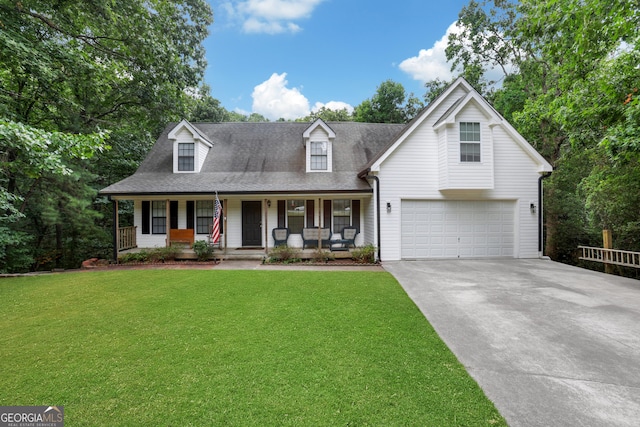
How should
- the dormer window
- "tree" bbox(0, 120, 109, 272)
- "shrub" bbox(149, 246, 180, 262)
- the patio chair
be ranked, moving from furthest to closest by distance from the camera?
the dormer window
the patio chair
"shrub" bbox(149, 246, 180, 262)
"tree" bbox(0, 120, 109, 272)

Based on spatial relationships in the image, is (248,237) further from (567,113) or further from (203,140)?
(567,113)

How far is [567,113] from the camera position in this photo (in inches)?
297

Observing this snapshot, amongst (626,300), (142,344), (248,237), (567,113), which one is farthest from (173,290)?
(567,113)

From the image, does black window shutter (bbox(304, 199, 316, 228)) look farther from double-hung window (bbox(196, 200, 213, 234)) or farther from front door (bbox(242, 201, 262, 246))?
double-hung window (bbox(196, 200, 213, 234))

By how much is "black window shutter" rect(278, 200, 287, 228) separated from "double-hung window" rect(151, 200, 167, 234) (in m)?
5.01

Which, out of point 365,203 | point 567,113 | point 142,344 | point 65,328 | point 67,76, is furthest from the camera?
point 365,203

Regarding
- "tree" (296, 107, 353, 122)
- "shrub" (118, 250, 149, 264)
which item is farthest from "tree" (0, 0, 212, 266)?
"tree" (296, 107, 353, 122)

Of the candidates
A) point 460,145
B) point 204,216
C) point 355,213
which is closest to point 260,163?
point 204,216

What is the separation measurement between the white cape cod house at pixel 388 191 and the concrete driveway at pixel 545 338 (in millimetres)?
2684

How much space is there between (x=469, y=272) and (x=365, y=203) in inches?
188

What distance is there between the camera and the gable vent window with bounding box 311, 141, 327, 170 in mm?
11859

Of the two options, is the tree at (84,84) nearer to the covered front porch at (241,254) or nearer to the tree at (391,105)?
the covered front porch at (241,254)

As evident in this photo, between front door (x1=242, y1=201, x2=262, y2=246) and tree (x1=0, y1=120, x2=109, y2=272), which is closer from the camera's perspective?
tree (x1=0, y1=120, x2=109, y2=272)

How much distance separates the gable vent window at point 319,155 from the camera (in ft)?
38.9
